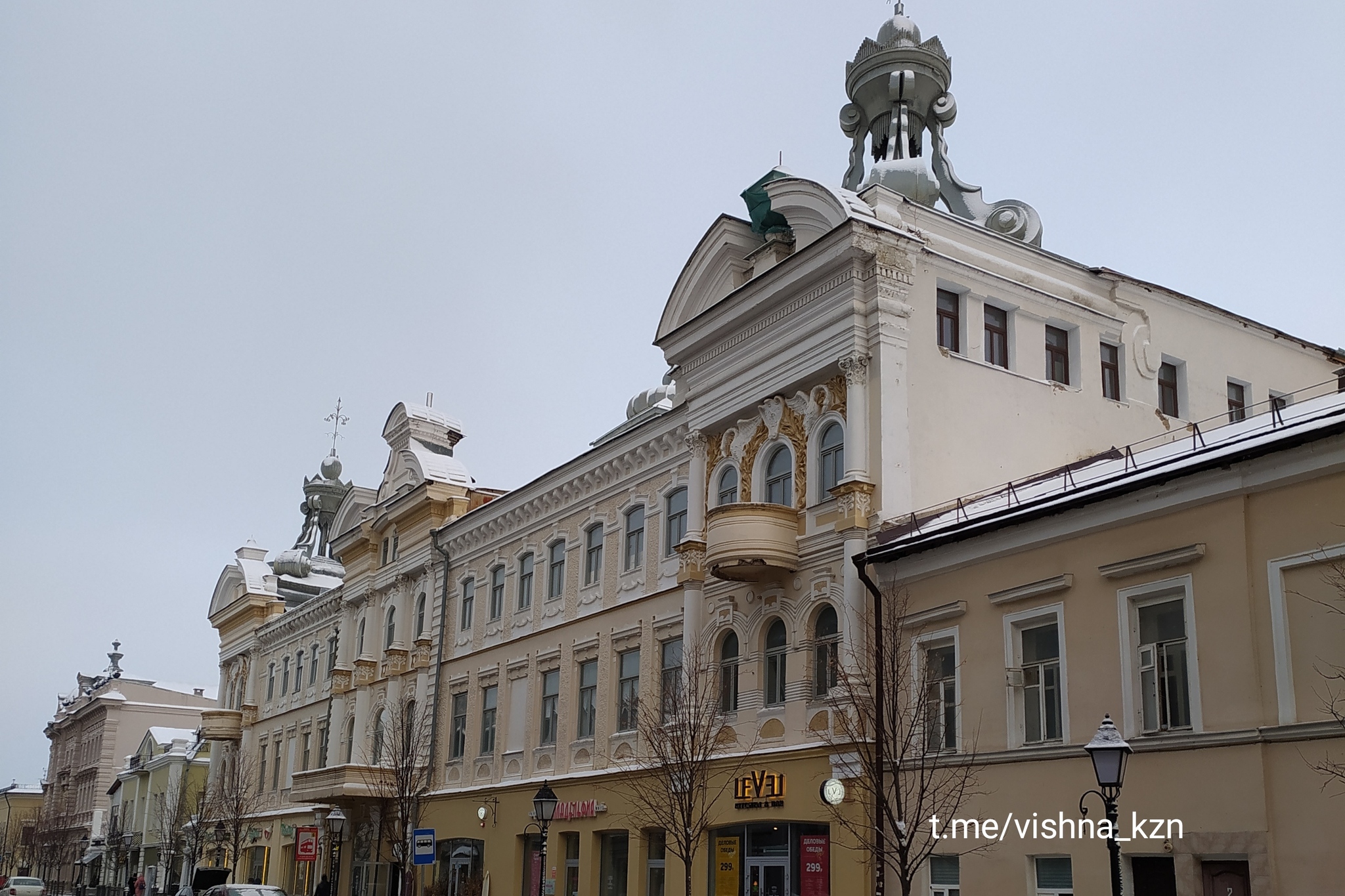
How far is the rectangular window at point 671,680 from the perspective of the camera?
88.6 feet

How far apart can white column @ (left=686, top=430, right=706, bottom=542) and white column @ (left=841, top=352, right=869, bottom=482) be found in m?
4.68

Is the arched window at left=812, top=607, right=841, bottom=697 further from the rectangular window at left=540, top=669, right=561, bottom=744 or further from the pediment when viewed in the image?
the rectangular window at left=540, top=669, right=561, bottom=744

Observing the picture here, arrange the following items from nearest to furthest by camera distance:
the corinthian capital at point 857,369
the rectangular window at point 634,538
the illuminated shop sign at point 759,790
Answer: the illuminated shop sign at point 759,790, the corinthian capital at point 857,369, the rectangular window at point 634,538

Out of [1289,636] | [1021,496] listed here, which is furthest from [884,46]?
[1289,636]

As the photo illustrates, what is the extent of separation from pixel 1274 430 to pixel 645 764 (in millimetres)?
16120

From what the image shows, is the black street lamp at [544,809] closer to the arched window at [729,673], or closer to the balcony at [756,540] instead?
the arched window at [729,673]

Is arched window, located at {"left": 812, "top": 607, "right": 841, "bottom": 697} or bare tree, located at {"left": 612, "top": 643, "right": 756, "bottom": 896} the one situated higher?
arched window, located at {"left": 812, "top": 607, "right": 841, "bottom": 697}

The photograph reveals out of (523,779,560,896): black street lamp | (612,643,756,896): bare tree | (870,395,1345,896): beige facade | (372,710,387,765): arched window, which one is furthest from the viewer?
(372,710,387,765): arched window

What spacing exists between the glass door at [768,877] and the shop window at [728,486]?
6.94 m

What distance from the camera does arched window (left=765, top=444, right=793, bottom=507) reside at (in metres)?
26.4

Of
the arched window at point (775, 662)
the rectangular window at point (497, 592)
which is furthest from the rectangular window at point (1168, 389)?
the rectangular window at point (497, 592)

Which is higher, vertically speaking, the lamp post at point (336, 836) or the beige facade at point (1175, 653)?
the beige facade at point (1175, 653)

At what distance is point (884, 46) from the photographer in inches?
1238

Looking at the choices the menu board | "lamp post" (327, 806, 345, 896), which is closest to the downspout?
the menu board
